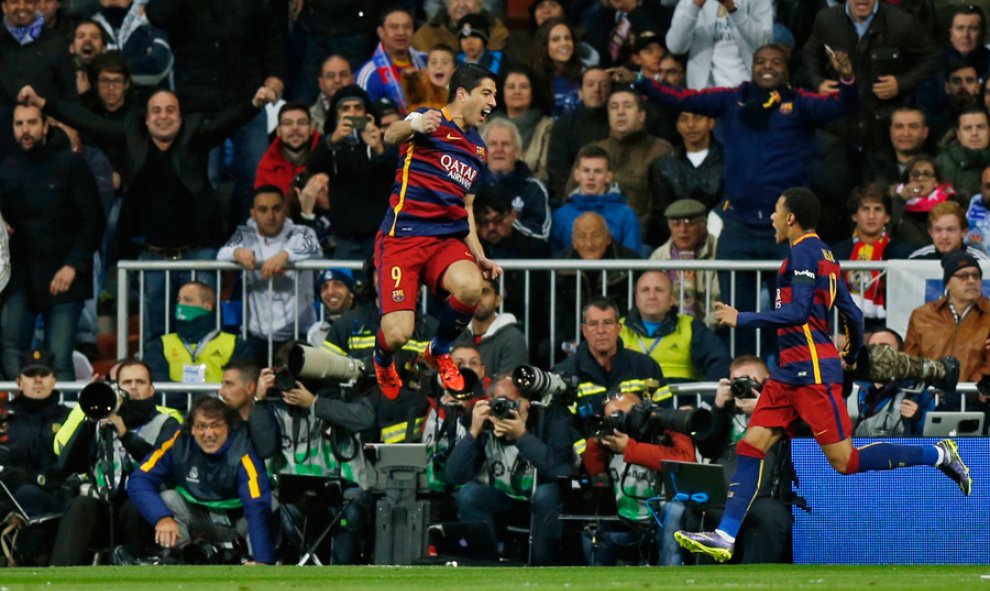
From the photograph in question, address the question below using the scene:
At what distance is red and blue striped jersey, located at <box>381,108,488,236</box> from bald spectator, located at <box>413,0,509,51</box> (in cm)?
589

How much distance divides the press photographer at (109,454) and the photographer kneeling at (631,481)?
3049 mm

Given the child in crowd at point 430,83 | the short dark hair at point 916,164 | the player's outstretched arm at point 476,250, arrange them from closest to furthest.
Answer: the player's outstretched arm at point 476,250, the short dark hair at point 916,164, the child in crowd at point 430,83

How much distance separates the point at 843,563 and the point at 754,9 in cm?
612

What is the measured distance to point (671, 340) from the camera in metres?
14.9

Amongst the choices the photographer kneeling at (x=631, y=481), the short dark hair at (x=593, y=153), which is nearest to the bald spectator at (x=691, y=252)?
the short dark hair at (x=593, y=153)

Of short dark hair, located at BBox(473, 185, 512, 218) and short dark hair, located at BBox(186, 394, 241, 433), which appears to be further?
short dark hair, located at BBox(473, 185, 512, 218)

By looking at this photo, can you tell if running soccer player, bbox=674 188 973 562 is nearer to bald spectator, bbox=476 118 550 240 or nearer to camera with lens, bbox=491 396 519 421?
camera with lens, bbox=491 396 519 421

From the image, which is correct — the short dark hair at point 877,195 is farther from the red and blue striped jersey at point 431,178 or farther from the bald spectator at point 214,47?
the bald spectator at point 214,47

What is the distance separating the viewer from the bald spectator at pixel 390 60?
17.7 metres

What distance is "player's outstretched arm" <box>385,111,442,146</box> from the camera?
11.8m

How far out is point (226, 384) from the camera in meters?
14.6

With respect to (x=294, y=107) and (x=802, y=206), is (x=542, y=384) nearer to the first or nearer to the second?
(x=802, y=206)

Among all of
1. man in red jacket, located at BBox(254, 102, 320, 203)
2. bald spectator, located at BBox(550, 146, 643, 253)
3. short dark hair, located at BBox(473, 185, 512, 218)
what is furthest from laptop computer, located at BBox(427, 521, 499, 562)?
man in red jacket, located at BBox(254, 102, 320, 203)

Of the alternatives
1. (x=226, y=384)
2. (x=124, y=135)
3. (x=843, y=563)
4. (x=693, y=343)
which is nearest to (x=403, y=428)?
(x=226, y=384)
